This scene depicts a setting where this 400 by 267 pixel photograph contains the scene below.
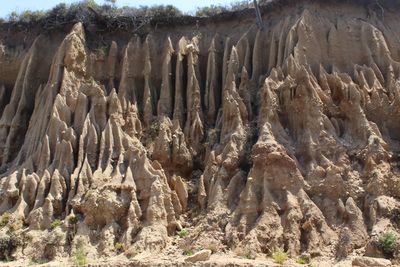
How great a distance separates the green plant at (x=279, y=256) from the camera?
19808 mm

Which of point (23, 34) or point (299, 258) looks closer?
point (299, 258)

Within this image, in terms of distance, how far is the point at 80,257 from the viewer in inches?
850

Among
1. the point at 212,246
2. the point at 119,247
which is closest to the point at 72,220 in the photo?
the point at 119,247

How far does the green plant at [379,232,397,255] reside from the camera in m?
19.4

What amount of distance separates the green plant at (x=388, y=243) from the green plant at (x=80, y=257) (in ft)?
33.6

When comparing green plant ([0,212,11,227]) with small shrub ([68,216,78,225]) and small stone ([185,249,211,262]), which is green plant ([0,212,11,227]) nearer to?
small shrub ([68,216,78,225])

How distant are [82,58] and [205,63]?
609 centimetres

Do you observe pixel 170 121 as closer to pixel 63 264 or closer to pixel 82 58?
pixel 82 58

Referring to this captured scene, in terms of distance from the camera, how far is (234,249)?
21.1 meters

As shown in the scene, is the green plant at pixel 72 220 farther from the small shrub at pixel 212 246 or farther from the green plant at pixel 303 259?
the green plant at pixel 303 259

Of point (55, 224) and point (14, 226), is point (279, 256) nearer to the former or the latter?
point (55, 224)

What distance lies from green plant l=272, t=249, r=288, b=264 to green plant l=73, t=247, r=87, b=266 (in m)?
6.72

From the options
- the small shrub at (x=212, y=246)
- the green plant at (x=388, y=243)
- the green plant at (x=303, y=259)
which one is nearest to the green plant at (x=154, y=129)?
the small shrub at (x=212, y=246)

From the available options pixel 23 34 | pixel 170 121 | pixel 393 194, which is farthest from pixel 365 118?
pixel 23 34
